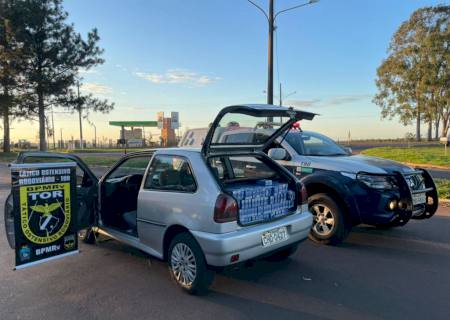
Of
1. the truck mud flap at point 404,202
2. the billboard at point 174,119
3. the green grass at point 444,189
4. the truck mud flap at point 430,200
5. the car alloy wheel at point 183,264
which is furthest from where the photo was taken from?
the billboard at point 174,119

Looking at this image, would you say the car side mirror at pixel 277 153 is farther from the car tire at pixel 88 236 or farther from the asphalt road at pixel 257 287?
the car tire at pixel 88 236

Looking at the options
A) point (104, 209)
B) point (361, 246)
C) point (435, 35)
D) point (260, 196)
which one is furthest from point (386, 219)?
point (435, 35)

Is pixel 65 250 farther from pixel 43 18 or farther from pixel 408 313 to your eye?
pixel 43 18

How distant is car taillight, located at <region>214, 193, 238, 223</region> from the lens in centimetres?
332

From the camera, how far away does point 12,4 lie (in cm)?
2464

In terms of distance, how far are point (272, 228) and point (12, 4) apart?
93.9ft

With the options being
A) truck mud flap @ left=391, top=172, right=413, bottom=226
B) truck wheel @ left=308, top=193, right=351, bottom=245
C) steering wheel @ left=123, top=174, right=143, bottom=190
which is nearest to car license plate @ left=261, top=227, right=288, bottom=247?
truck wheel @ left=308, top=193, right=351, bottom=245

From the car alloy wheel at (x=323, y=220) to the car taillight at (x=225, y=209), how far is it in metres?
2.19

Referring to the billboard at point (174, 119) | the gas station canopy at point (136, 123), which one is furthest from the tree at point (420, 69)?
the gas station canopy at point (136, 123)

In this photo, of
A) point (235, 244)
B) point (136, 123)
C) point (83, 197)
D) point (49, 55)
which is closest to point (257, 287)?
point (235, 244)

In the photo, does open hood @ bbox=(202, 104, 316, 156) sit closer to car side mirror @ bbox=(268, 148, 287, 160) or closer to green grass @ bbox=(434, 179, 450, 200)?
car side mirror @ bbox=(268, 148, 287, 160)

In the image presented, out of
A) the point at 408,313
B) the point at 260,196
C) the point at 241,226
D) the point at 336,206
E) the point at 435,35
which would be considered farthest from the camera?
the point at 435,35

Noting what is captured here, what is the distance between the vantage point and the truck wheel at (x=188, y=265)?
3.45 metres

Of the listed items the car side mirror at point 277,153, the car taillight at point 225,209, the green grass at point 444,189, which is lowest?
the green grass at point 444,189
